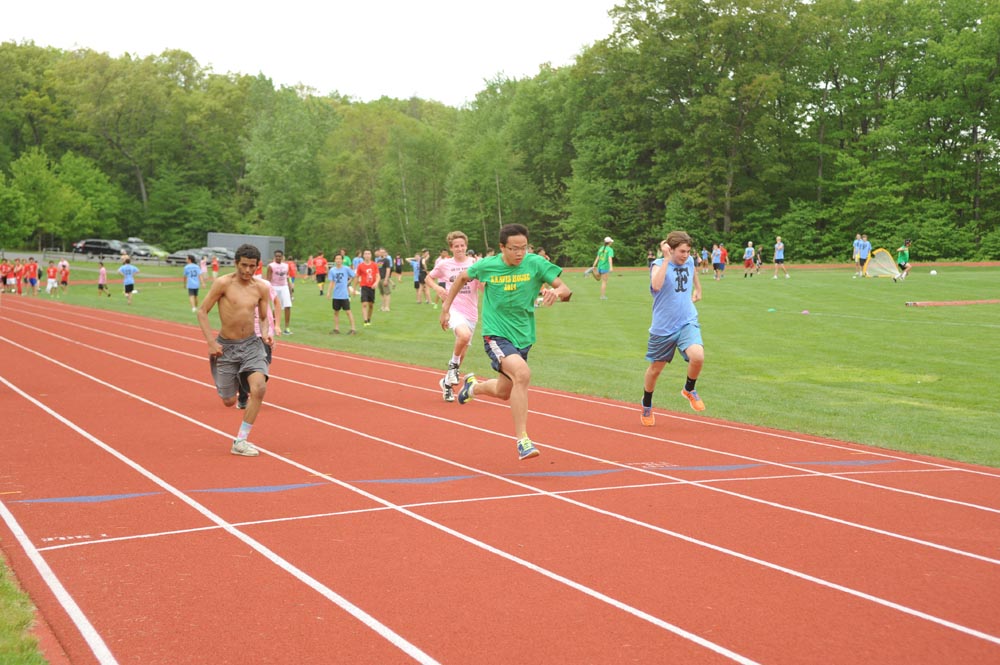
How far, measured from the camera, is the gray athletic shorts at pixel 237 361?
9.15 meters

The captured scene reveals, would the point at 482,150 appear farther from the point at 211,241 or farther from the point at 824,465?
the point at 824,465

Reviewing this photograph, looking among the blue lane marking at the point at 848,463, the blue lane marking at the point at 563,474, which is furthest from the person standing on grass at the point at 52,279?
the blue lane marking at the point at 848,463

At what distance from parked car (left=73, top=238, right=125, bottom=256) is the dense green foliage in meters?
2.21

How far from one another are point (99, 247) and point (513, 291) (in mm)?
76654

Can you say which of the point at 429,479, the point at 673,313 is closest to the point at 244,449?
the point at 429,479

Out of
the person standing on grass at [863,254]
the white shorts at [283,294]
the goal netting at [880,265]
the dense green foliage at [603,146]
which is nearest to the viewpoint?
the white shorts at [283,294]

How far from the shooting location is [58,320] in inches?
1112

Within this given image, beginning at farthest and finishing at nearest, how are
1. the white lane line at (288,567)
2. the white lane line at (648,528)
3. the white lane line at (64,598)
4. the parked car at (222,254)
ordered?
the parked car at (222,254) → the white lane line at (648,528) → the white lane line at (288,567) → the white lane line at (64,598)

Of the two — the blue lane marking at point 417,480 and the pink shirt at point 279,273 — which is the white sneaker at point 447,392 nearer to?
the blue lane marking at point 417,480

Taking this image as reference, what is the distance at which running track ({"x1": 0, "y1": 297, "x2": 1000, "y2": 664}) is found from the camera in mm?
4633

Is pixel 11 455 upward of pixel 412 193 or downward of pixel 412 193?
downward

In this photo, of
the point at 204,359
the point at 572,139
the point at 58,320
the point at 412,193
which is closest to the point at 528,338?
the point at 204,359

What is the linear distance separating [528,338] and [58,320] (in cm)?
2328

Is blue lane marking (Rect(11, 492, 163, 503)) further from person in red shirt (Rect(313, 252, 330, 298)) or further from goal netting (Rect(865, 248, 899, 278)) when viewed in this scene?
goal netting (Rect(865, 248, 899, 278))
